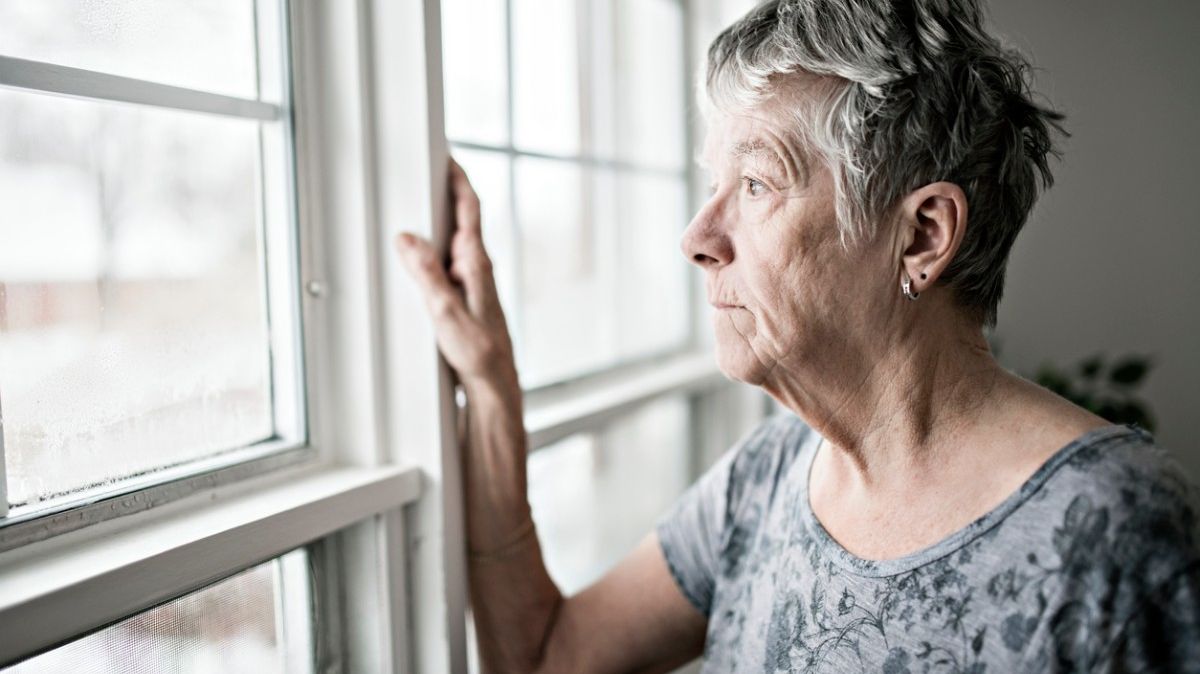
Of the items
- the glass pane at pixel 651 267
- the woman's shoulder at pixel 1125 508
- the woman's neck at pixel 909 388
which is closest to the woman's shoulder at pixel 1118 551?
the woman's shoulder at pixel 1125 508

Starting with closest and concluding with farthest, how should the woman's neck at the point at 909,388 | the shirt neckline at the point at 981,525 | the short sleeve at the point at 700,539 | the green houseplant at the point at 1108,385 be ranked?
the shirt neckline at the point at 981,525
the woman's neck at the point at 909,388
the short sleeve at the point at 700,539
the green houseplant at the point at 1108,385

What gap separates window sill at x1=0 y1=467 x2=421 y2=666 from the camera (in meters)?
0.68

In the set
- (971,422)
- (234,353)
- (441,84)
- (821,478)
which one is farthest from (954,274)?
(234,353)

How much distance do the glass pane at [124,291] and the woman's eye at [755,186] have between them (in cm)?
63

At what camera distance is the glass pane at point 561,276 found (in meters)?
1.52

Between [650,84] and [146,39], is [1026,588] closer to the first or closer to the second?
[146,39]

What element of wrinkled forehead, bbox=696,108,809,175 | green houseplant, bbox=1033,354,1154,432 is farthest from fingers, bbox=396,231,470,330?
green houseplant, bbox=1033,354,1154,432

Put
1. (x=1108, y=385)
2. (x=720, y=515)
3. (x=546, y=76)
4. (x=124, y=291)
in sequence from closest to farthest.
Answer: (x=124, y=291) < (x=720, y=515) < (x=546, y=76) < (x=1108, y=385)

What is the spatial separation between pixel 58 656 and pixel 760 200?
0.90 m

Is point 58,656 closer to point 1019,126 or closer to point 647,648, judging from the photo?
point 647,648

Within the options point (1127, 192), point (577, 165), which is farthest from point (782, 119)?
point (1127, 192)

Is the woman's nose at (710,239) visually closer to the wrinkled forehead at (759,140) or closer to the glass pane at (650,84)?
the wrinkled forehead at (759,140)

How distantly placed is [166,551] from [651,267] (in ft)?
4.81

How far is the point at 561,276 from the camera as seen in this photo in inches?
65.5
